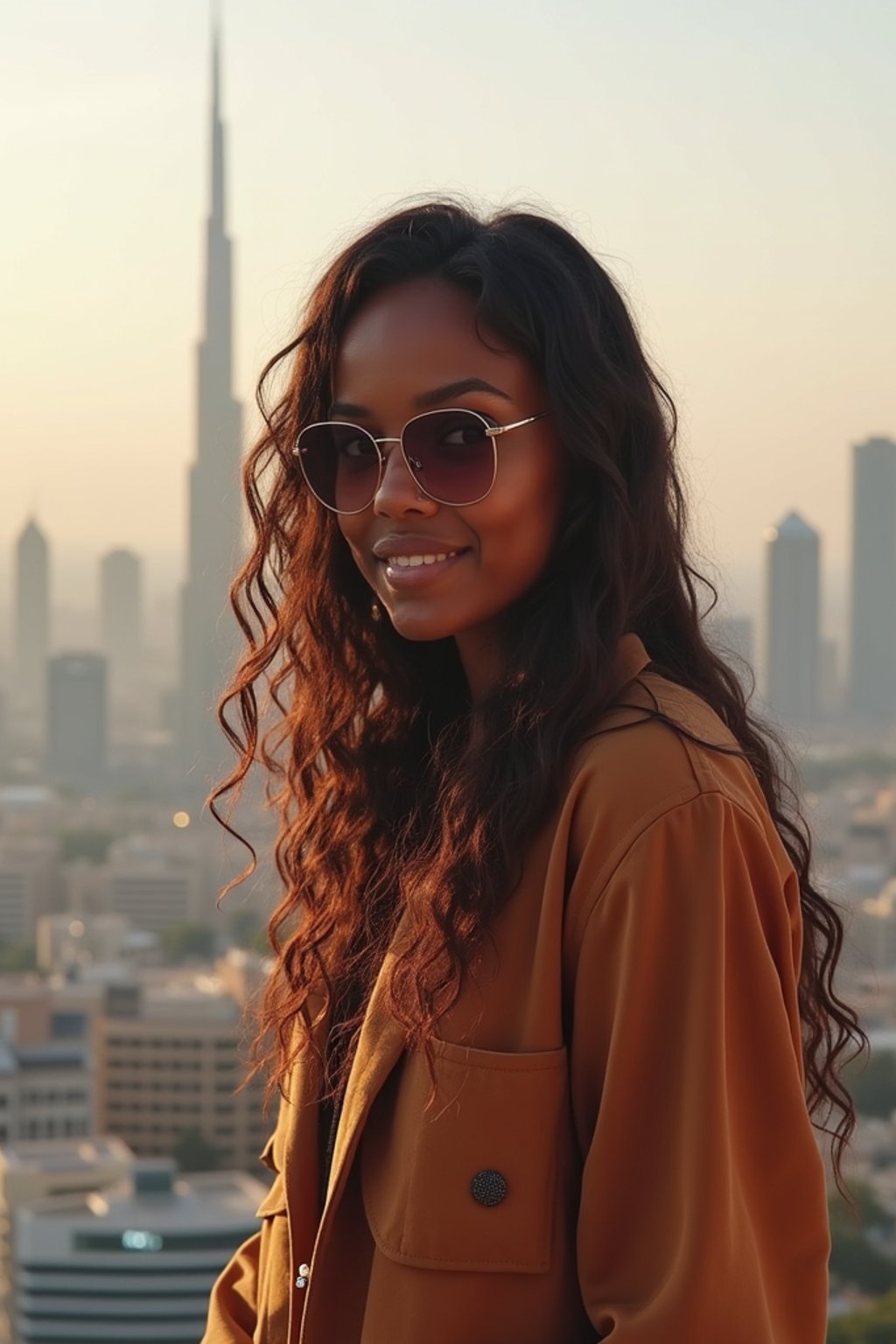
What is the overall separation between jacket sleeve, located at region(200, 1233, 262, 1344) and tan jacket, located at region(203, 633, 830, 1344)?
266 millimetres

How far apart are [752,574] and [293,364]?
1949 inches

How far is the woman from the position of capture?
3.14 ft

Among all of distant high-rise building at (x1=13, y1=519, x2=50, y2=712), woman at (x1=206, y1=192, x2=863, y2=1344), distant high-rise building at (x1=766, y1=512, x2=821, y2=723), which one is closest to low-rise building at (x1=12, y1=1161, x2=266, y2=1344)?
woman at (x1=206, y1=192, x2=863, y2=1344)

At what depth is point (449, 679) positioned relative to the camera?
1.35m

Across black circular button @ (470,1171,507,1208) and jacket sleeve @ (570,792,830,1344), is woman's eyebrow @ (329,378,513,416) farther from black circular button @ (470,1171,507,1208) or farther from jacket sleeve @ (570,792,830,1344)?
black circular button @ (470,1171,507,1208)

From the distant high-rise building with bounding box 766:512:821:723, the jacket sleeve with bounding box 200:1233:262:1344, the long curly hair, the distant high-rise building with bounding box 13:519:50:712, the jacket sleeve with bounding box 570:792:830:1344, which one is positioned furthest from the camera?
the distant high-rise building with bounding box 13:519:50:712

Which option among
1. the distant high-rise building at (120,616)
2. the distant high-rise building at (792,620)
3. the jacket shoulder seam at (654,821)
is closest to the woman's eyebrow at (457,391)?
the jacket shoulder seam at (654,821)

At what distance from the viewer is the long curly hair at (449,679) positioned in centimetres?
106

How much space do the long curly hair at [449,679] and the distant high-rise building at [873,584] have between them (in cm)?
4937

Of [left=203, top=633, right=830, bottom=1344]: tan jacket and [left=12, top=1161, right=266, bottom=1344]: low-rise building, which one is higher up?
[left=203, top=633, right=830, bottom=1344]: tan jacket

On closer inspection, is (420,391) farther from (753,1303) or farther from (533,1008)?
(753,1303)

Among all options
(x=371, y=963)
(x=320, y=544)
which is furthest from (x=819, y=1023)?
(x=320, y=544)

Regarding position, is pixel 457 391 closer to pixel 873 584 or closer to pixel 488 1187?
pixel 488 1187

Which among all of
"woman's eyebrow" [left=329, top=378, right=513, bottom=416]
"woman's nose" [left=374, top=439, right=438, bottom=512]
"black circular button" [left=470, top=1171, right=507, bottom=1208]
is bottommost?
"black circular button" [left=470, top=1171, right=507, bottom=1208]
